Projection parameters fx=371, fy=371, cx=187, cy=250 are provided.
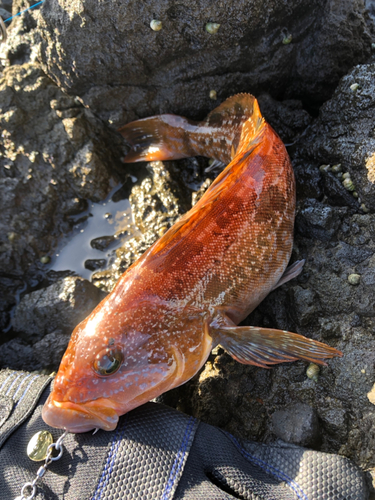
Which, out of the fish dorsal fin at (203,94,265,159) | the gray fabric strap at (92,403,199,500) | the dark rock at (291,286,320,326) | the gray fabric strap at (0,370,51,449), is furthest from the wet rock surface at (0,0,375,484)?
the gray fabric strap at (0,370,51,449)

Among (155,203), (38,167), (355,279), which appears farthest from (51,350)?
(355,279)

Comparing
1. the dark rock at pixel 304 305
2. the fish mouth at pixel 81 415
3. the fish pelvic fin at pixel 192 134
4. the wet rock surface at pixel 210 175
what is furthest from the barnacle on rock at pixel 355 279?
the fish mouth at pixel 81 415

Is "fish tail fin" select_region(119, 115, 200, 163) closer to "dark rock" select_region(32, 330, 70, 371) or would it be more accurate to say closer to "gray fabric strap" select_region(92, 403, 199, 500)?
"dark rock" select_region(32, 330, 70, 371)

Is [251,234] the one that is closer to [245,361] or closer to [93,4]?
[245,361]

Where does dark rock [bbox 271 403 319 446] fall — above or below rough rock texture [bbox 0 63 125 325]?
below

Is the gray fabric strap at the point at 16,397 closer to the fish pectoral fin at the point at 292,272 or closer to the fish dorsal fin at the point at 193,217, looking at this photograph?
the fish dorsal fin at the point at 193,217

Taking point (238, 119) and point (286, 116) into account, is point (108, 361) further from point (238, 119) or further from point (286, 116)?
point (286, 116)
